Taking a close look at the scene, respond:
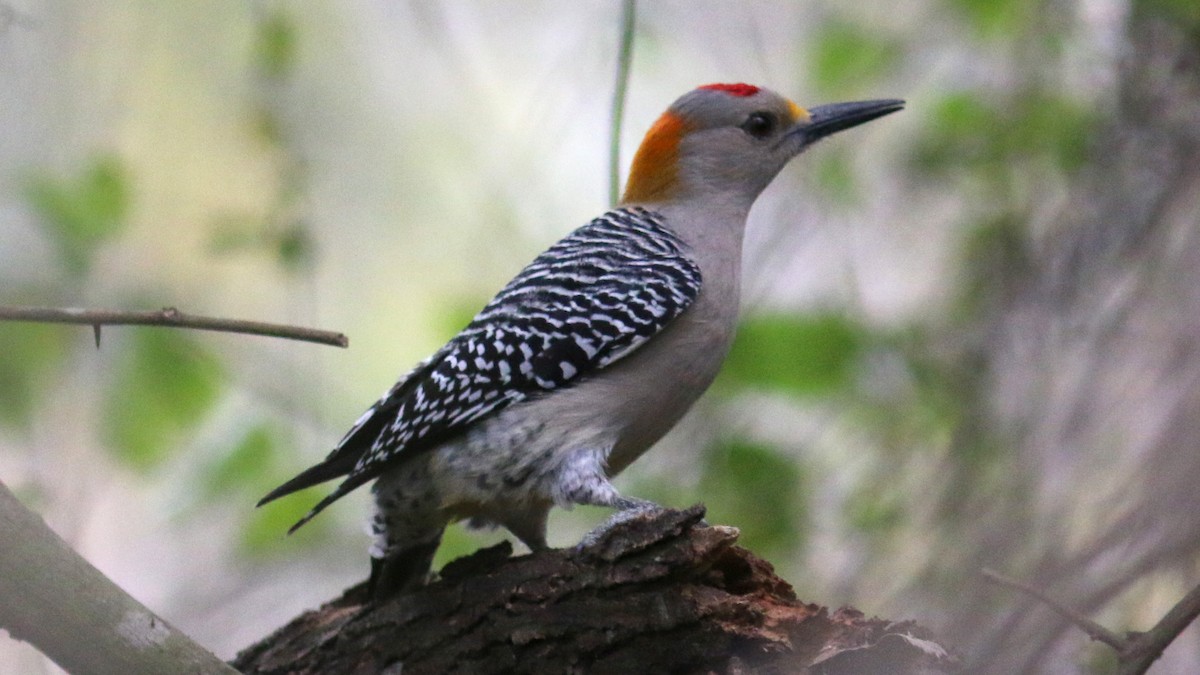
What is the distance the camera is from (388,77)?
889 centimetres

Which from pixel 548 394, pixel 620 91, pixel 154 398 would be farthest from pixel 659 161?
pixel 154 398

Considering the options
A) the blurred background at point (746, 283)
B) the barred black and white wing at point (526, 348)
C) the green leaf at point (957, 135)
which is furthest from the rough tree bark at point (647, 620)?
the green leaf at point (957, 135)

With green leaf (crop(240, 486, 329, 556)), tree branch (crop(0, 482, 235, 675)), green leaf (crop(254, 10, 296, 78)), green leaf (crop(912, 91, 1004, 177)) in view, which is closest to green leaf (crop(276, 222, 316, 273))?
green leaf (crop(254, 10, 296, 78))

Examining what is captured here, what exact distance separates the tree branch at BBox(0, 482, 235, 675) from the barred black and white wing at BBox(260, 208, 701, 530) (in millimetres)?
811

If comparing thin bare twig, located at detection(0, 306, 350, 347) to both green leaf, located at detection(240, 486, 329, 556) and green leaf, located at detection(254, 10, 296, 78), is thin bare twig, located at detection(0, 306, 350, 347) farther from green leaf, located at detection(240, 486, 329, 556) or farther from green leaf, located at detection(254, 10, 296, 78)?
green leaf, located at detection(254, 10, 296, 78)

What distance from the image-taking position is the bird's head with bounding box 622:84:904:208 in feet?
16.5

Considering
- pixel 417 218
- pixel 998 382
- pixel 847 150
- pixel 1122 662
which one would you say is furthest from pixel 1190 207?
pixel 417 218

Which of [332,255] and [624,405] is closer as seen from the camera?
[624,405]

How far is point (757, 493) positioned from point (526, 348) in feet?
5.23

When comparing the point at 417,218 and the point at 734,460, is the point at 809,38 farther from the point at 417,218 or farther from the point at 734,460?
the point at 417,218

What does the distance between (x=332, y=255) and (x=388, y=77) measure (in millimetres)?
1385

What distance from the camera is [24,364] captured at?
5578 mm

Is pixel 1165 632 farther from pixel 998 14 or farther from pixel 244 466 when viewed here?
pixel 998 14

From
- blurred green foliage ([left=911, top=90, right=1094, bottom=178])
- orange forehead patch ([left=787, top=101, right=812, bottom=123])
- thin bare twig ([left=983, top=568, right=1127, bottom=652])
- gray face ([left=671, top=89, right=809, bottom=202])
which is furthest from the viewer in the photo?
blurred green foliage ([left=911, top=90, right=1094, bottom=178])
